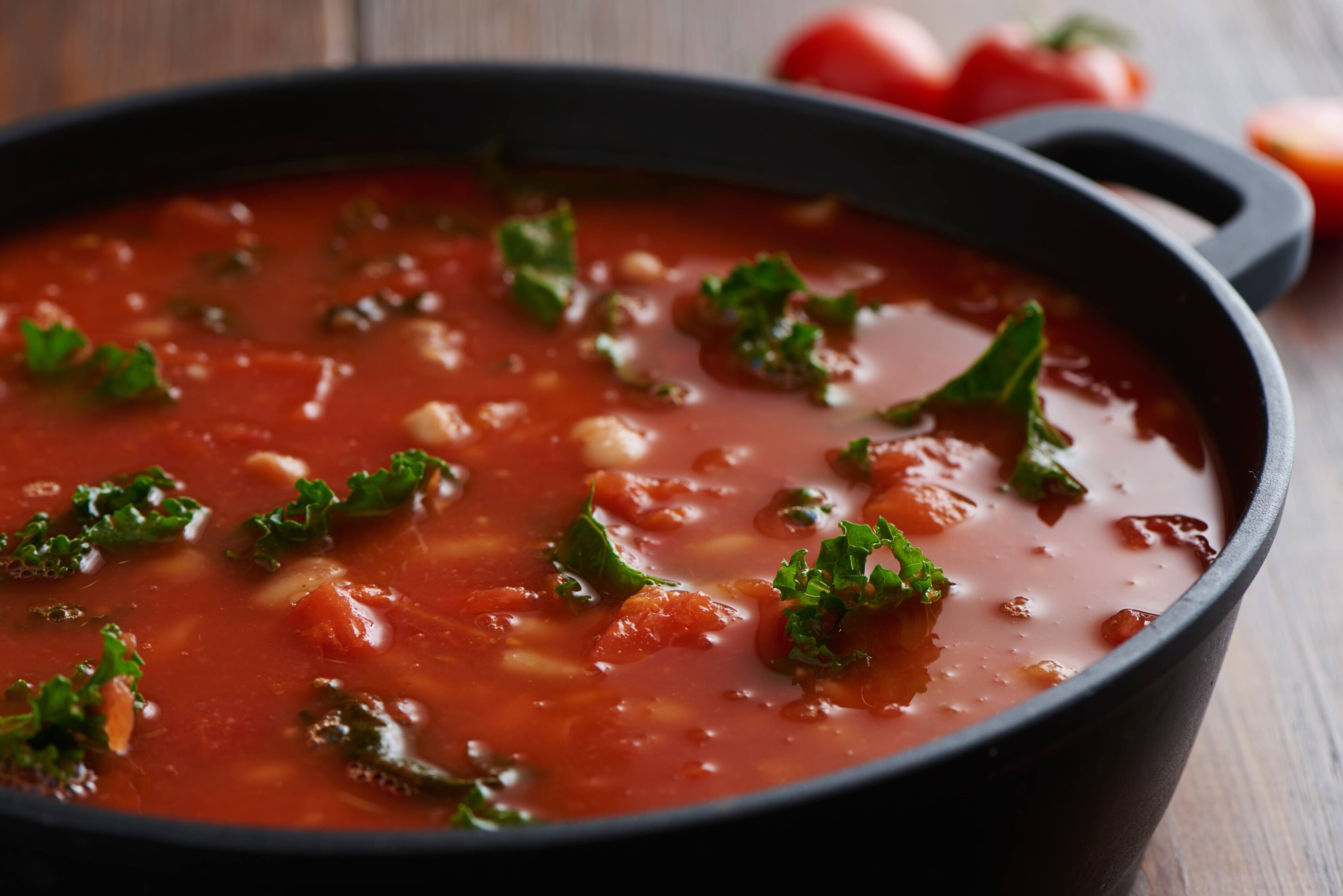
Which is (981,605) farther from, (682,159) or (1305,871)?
(682,159)

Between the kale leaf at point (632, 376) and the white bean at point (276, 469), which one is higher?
the kale leaf at point (632, 376)

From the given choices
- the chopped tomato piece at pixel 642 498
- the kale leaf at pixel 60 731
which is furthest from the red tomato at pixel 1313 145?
the kale leaf at pixel 60 731

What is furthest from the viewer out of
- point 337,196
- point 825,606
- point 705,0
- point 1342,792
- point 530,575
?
point 705,0

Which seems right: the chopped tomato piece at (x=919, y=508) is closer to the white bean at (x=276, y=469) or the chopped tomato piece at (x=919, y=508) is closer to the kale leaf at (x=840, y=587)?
the kale leaf at (x=840, y=587)

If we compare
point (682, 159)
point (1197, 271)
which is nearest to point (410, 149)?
point (682, 159)

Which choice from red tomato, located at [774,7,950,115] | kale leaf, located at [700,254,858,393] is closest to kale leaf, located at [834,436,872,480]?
kale leaf, located at [700,254,858,393]

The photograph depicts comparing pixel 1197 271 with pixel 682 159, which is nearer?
pixel 1197 271
